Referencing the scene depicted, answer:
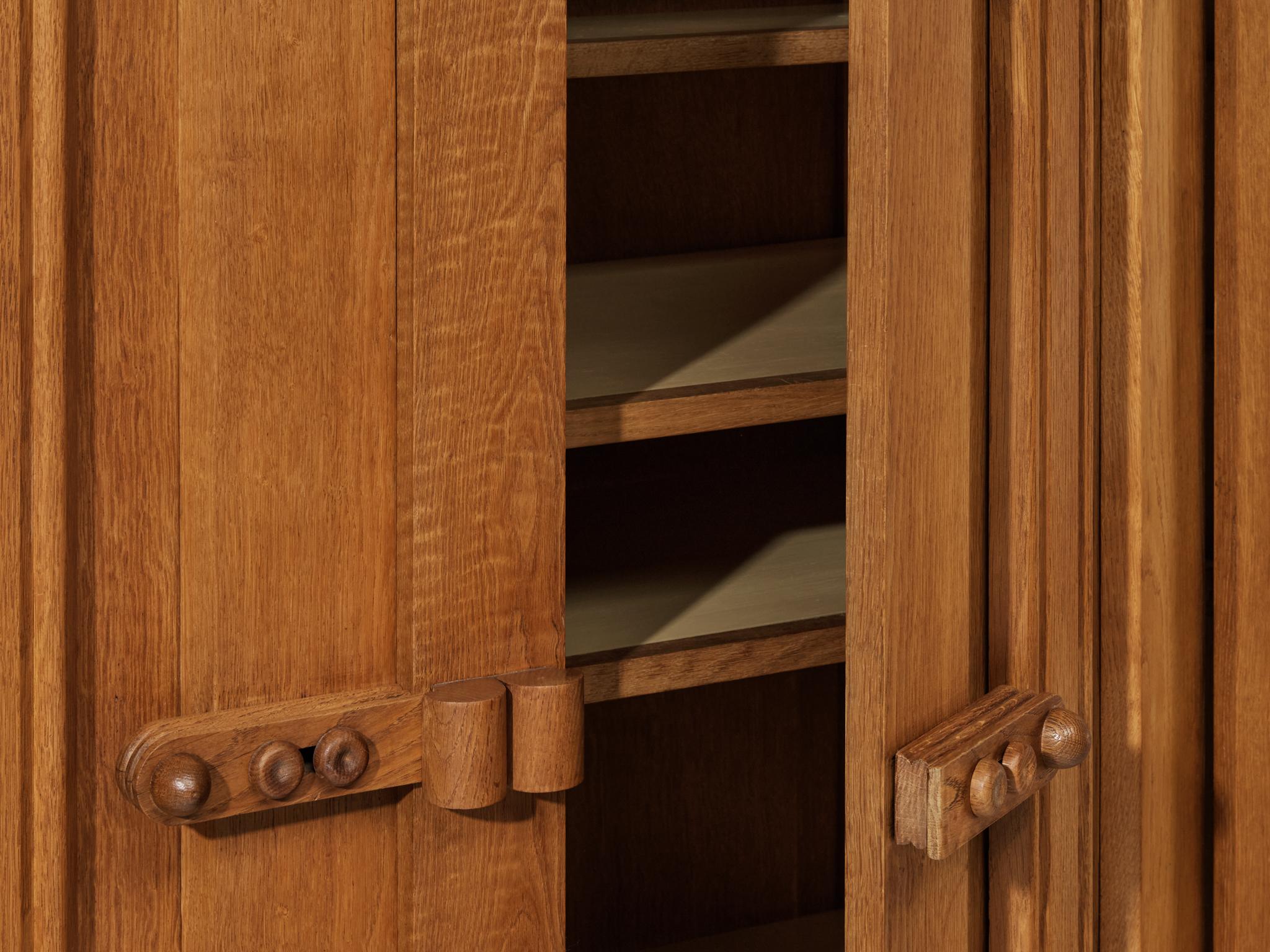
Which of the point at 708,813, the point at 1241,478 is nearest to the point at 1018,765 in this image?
the point at 1241,478

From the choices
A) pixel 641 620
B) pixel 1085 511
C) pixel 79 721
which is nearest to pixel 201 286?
pixel 79 721

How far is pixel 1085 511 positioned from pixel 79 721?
52 centimetres

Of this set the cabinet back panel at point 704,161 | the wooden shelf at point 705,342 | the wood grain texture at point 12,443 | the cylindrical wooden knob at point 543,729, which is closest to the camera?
the wood grain texture at point 12,443

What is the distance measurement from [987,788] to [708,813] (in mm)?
498

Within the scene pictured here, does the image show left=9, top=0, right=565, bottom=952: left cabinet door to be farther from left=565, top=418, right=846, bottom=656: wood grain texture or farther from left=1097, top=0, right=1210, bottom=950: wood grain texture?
left=1097, top=0, right=1210, bottom=950: wood grain texture

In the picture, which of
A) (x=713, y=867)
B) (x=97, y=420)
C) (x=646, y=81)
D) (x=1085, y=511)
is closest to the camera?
(x=97, y=420)

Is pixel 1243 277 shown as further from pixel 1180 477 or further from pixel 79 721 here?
pixel 79 721

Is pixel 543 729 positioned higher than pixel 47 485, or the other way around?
pixel 47 485

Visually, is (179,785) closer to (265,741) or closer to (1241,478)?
(265,741)

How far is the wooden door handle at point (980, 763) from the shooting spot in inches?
25.9

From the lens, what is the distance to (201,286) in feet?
1.90

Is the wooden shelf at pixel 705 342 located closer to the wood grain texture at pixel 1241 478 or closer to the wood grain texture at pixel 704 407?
the wood grain texture at pixel 704 407

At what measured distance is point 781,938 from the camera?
3.68ft

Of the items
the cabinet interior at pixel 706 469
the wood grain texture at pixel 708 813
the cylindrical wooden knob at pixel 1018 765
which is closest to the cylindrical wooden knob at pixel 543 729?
the cabinet interior at pixel 706 469
